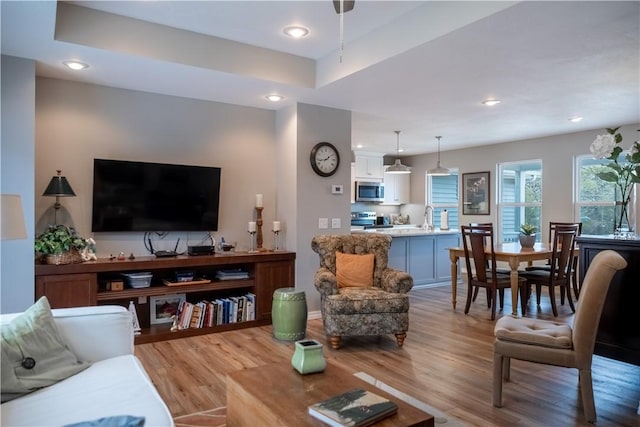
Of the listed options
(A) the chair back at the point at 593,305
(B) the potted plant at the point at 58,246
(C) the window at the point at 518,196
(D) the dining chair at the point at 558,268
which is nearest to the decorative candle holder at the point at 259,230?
(B) the potted plant at the point at 58,246

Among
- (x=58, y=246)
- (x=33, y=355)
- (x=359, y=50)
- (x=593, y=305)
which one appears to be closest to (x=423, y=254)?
(x=359, y=50)

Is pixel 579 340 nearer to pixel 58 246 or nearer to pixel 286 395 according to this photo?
pixel 286 395

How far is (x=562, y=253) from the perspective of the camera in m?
5.00

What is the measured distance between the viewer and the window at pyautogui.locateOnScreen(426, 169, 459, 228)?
8.85m

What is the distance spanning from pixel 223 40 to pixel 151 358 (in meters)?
2.81

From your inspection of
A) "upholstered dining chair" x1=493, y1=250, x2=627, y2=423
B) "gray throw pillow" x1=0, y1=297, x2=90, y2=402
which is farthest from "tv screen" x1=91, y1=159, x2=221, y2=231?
"upholstered dining chair" x1=493, y1=250, x2=627, y2=423

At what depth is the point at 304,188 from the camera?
493cm

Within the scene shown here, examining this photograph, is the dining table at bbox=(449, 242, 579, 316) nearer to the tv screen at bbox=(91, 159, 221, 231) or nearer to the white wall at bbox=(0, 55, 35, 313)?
the tv screen at bbox=(91, 159, 221, 231)

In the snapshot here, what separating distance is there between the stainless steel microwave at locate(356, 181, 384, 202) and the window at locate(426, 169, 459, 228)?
1.06 metres

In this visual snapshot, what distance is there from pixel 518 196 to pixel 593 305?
225 inches

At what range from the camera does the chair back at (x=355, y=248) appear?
14.3 feet

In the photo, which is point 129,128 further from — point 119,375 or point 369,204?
point 369,204

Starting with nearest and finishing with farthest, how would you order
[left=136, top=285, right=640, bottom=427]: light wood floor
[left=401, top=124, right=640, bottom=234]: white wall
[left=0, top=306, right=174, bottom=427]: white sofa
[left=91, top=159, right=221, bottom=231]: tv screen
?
[left=0, top=306, right=174, bottom=427]: white sofa
[left=136, top=285, right=640, bottom=427]: light wood floor
[left=91, top=159, right=221, bottom=231]: tv screen
[left=401, top=124, right=640, bottom=234]: white wall

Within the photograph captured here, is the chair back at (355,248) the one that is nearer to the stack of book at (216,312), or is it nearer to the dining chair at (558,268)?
the stack of book at (216,312)
